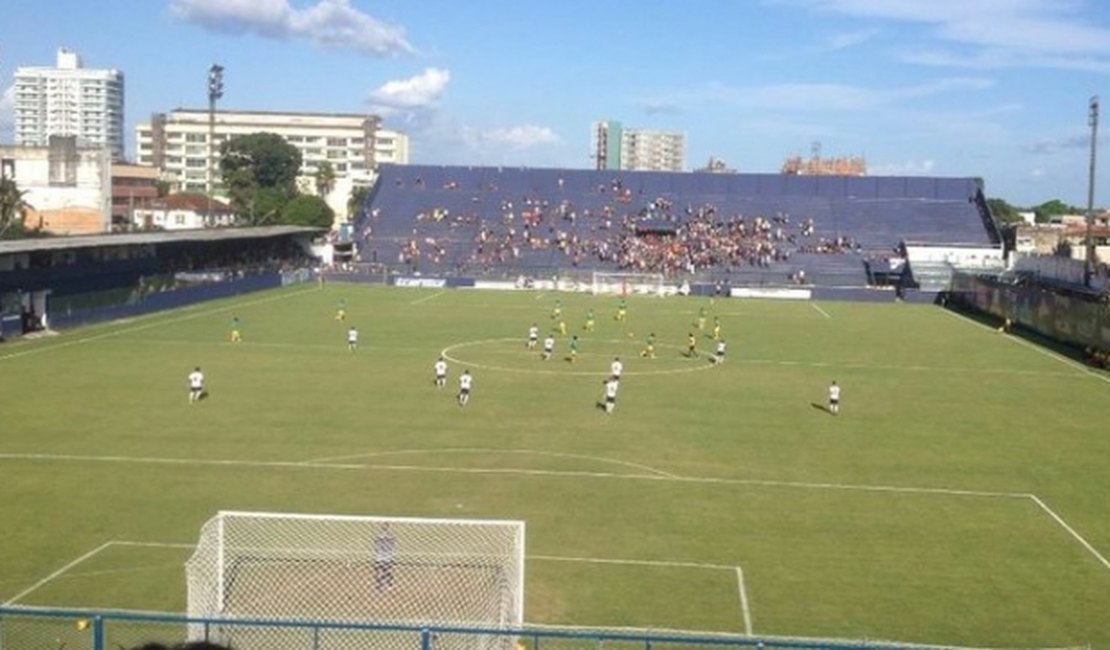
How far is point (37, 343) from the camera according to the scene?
155ft

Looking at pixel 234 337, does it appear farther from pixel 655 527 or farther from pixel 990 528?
pixel 990 528

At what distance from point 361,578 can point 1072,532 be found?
13631mm

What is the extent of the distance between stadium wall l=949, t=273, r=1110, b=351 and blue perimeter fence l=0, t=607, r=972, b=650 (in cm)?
4036

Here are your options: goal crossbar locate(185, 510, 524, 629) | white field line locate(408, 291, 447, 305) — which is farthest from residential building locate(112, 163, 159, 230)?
goal crossbar locate(185, 510, 524, 629)

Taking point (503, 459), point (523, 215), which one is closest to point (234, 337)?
Answer: point (503, 459)

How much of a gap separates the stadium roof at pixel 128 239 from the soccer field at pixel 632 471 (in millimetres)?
4435

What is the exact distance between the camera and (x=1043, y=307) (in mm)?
58719

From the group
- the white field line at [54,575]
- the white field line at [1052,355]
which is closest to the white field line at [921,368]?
the white field line at [1052,355]

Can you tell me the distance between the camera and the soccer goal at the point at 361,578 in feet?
49.2

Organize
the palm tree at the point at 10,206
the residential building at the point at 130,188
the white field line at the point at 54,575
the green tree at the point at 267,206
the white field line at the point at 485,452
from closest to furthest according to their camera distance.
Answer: the white field line at the point at 54,575, the white field line at the point at 485,452, the palm tree at the point at 10,206, the residential building at the point at 130,188, the green tree at the point at 267,206

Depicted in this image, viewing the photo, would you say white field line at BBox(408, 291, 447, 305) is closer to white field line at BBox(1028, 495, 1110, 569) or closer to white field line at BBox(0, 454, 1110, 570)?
white field line at BBox(0, 454, 1110, 570)

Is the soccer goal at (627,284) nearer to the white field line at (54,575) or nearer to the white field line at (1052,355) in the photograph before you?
the white field line at (1052,355)

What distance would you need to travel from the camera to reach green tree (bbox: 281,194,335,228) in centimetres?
12431

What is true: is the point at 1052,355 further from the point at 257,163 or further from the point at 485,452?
the point at 257,163
